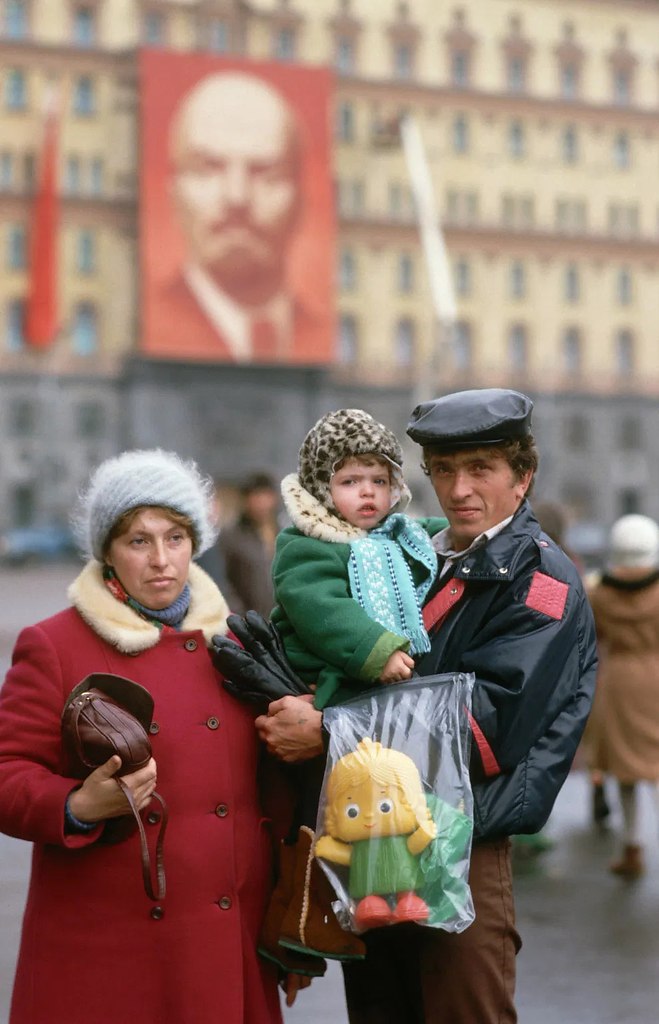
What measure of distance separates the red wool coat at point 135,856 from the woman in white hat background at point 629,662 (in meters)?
4.61

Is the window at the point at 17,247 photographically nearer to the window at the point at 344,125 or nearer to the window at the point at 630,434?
the window at the point at 344,125

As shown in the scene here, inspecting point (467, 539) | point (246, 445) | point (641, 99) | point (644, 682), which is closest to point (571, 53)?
point (641, 99)

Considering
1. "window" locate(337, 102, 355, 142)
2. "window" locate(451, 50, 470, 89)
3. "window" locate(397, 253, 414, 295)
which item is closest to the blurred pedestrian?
"window" locate(397, 253, 414, 295)

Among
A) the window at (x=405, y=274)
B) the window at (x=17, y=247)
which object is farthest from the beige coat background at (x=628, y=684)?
the window at (x=405, y=274)

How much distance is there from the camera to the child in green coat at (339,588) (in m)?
2.81

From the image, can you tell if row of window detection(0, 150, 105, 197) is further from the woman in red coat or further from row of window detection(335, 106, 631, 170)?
the woman in red coat

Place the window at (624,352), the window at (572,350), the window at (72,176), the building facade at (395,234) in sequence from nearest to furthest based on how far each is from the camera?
the building facade at (395,234), the window at (72,176), the window at (572,350), the window at (624,352)

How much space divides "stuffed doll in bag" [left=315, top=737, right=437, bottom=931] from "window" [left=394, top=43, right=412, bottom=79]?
A: 58546 mm

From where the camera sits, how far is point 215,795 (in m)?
2.94

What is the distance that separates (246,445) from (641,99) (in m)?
24.3

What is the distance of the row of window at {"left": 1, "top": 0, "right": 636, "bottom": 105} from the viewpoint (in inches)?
2153

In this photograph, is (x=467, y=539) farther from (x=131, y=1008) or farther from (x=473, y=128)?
(x=473, y=128)

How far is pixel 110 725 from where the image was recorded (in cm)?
267

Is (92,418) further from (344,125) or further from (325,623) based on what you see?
(325,623)
